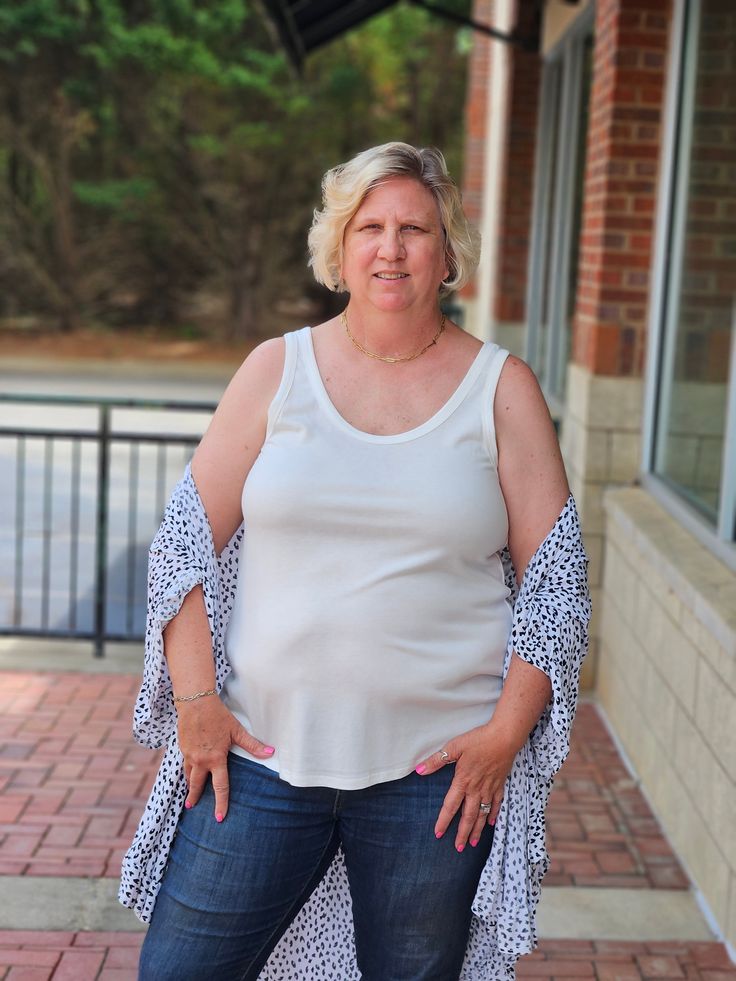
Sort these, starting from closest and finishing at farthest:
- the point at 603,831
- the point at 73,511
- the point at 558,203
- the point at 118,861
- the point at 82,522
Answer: the point at 118,861 < the point at 603,831 < the point at 73,511 < the point at 558,203 < the point at 82,522

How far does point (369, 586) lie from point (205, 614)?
1.06ft

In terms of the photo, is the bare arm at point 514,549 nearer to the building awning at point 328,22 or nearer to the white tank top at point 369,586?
the white tank top at point 369,586

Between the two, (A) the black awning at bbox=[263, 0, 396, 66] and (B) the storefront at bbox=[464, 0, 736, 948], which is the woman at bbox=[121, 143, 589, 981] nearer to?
(B) the storefront at bbox=[464, 0, 736, 948]

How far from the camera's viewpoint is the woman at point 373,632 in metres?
2.06

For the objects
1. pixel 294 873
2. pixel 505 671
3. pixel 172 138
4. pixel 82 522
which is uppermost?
pixel 172 138

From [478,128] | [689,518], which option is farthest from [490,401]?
[478,128]

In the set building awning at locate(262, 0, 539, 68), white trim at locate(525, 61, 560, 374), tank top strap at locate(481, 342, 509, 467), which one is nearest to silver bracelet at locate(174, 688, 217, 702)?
tank top strap at locate(481, 342, 509, 467)

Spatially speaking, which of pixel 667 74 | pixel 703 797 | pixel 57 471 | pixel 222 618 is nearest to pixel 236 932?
pixel 222 618

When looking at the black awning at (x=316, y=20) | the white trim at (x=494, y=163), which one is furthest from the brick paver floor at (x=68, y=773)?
the white trim at (x=494, y=163)

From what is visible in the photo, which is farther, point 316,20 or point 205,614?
point 316,20

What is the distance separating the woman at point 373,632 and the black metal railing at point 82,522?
3344 millimetres

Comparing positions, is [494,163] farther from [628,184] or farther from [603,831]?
[603,831]

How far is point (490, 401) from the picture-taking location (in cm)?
212

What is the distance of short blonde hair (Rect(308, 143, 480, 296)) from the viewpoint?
7.01 ft
